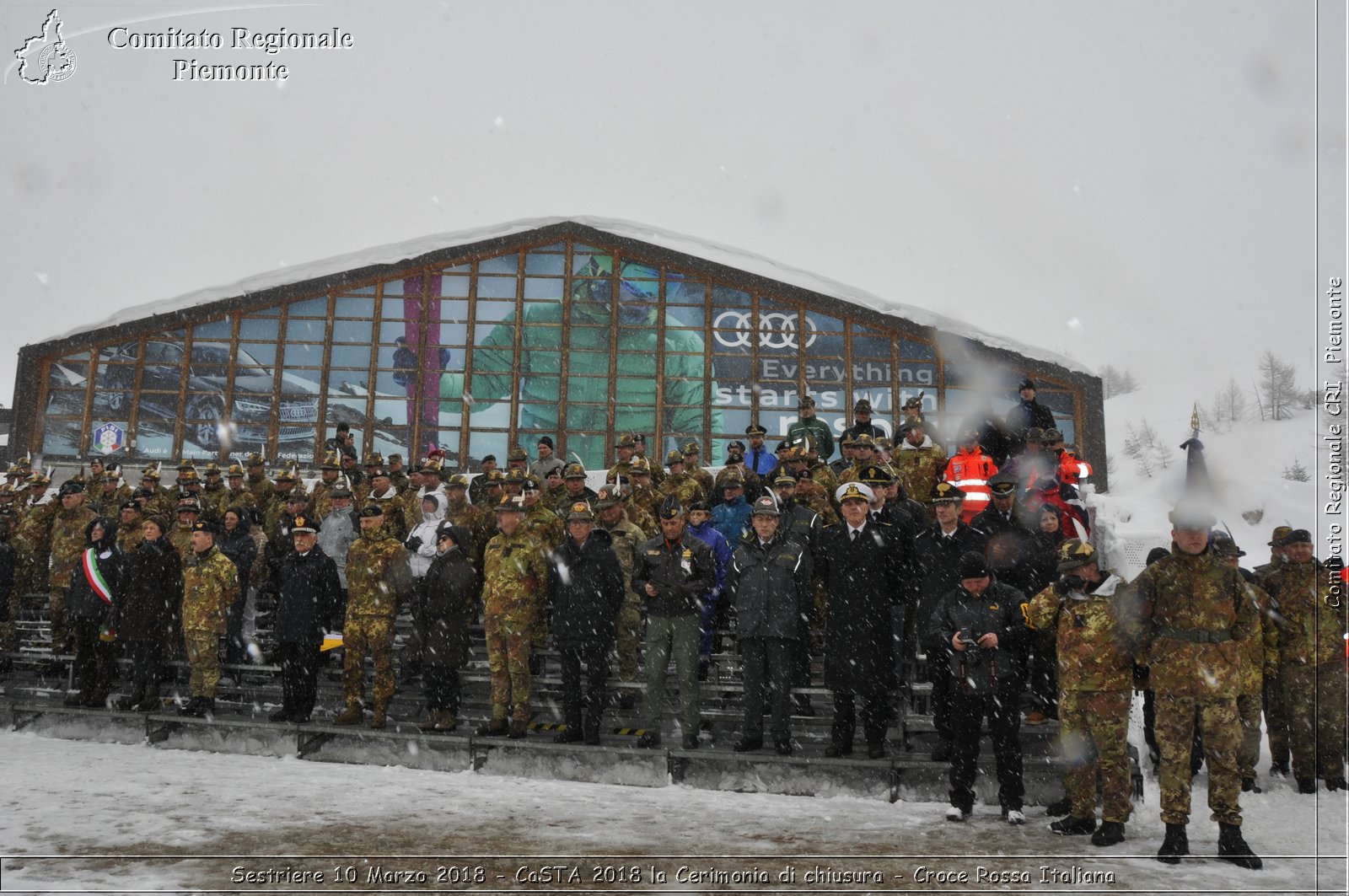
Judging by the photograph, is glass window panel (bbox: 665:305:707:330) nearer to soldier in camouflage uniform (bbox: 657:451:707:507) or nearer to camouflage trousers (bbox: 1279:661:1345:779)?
soldier in camouflage uniform (bbox: 657:451:707:507)

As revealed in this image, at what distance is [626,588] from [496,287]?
13902 mm

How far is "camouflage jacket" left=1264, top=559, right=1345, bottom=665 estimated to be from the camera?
7570mm

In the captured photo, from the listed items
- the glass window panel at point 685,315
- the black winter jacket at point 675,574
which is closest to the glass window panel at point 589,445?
the glass window panel at point 685,315

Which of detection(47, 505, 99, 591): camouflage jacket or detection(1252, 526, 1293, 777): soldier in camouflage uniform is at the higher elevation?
detection(47, 505, 99, 591): camouflage jacket

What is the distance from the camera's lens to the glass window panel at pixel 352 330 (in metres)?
20.9

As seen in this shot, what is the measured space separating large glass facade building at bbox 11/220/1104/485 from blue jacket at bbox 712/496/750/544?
10.8 meters

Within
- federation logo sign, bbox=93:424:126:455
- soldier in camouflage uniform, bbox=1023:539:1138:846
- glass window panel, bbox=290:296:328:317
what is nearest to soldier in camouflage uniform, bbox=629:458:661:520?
soldier in camouflage uniform, bbox=1023:539:1138:846

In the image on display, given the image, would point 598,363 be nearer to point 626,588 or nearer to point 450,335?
point 450,335

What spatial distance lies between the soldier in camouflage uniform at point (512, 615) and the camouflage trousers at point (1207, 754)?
4.71 metres

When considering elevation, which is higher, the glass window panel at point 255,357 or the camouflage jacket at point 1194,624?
the glass window panel at point 255,357

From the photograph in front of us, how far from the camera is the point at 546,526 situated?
9.28 metres

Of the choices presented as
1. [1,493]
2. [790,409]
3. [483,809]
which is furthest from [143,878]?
[790,409]

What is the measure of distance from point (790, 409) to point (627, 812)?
48.4 feet

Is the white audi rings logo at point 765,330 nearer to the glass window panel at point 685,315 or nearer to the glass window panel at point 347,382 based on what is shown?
the glass window panel at point 685,315
